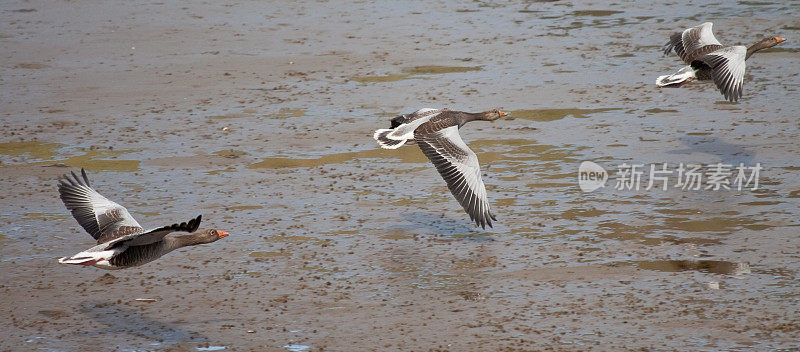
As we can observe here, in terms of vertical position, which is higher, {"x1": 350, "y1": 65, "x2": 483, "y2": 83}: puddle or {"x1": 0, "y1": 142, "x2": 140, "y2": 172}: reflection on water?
{"x1": 350, "y1": 65, "x2": 483, "y2": 83}: puddle

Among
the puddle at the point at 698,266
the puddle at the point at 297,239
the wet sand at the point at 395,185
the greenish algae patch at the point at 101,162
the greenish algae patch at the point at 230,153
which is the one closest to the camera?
the wet sand at the point at 395,185

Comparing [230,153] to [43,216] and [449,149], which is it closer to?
[43,216]

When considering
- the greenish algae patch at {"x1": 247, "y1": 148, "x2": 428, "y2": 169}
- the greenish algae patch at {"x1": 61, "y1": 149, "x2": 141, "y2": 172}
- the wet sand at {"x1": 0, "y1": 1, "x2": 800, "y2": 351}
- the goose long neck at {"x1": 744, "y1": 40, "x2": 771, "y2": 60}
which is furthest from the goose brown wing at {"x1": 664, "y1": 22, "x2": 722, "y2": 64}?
the greenish algae patch at {"x1": 61, "y1": 149, "x2": 141, "y2": 172}

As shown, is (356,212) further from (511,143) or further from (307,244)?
(511,143)

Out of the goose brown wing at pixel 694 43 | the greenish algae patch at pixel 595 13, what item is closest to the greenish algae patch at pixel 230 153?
the goose brown wing at pixel 694 43

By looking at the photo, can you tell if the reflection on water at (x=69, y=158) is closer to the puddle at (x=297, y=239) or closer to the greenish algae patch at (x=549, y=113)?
the puddle at (x=297, y=239)

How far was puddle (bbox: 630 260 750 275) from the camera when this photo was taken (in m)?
7.26

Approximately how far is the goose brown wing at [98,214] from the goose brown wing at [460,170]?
2263 mm

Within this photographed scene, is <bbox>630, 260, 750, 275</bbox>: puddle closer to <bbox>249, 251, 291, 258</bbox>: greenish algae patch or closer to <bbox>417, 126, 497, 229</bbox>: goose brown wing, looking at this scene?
<bbox>417, 126, 497, 229</bbox>: goose brown wing

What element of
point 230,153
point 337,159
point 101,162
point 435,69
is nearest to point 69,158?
point 101,162

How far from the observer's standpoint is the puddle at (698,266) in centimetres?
726

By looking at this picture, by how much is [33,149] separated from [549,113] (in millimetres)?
5134

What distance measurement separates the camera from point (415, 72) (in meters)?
13.2

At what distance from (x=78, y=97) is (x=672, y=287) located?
8143 millimetres
